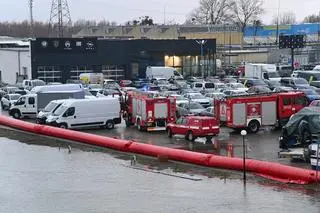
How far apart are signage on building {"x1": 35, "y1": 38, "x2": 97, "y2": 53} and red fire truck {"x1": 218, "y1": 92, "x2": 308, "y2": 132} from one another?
3818 centimetres

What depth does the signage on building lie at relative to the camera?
222 ft

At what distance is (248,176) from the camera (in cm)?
2203

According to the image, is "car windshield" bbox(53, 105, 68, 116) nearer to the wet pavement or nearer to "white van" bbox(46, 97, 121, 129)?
"white van" bbox(46, 97, 121, 129)

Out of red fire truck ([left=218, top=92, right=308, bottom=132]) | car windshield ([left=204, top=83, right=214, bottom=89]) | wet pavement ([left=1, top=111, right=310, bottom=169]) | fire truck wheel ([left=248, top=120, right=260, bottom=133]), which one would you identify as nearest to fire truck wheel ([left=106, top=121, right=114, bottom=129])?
wet pavement ([left=1, top=111, right=310, bottom=169])

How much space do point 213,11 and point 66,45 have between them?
86.8 metres

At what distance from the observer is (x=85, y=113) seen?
3534cm

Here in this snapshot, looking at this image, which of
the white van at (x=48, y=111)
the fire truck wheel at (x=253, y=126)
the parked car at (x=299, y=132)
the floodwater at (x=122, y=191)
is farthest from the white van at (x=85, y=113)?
the parked car at (x=299, y=132)

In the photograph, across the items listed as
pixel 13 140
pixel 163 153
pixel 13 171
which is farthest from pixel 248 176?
pixel 13 140

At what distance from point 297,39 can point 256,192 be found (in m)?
50.6

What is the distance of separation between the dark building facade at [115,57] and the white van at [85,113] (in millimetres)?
33191

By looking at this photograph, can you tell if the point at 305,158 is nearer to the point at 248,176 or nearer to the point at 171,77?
the point at 248,176

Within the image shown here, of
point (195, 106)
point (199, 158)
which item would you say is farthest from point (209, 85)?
point (199, 158)

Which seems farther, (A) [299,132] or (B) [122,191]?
(A) [299,132]

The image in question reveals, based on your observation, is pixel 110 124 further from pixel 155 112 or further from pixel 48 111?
pixel 48 111
